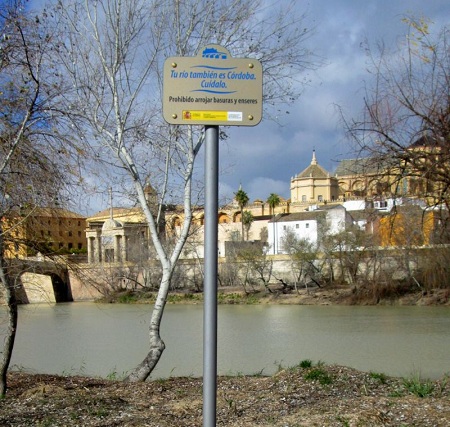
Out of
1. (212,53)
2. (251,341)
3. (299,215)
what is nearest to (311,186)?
(299,215)

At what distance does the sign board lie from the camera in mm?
2541

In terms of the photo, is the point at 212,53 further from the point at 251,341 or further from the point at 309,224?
the point at 309,224

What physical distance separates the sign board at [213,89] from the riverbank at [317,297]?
2578 cm

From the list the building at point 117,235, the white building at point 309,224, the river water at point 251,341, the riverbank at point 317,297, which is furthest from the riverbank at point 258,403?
the white building at point 309,224

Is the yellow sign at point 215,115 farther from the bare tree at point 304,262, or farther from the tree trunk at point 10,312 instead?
the bare tree at point 304,262

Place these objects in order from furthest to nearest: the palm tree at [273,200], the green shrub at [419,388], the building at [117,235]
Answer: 1. the palm tree at [273,200]
2. the building at [117,235]
3. the green shrub at [419,388]

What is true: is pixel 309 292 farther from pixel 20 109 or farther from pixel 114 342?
pixel 20 109

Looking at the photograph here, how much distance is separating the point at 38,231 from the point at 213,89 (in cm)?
471

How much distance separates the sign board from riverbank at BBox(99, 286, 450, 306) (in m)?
25.8

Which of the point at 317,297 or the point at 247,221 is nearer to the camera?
the point at 317,297

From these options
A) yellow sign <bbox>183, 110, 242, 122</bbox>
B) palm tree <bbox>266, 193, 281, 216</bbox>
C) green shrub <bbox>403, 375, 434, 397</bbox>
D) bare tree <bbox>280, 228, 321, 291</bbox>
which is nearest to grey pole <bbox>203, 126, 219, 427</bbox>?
yellow sign <bbox>183, 110, 242, 122</bbox>

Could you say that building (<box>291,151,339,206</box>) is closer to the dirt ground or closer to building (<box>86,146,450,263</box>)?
building (<box>86,146,450,263</box>)

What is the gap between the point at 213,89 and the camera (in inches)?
100.0

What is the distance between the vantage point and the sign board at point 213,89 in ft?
8.34
